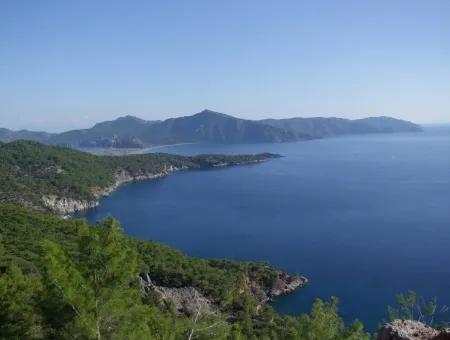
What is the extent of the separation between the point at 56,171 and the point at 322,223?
67514 mm

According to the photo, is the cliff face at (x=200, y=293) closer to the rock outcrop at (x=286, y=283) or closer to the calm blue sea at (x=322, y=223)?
the rock outcrop at (x=286, y=283)

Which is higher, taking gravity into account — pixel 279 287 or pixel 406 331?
pixel 406 331

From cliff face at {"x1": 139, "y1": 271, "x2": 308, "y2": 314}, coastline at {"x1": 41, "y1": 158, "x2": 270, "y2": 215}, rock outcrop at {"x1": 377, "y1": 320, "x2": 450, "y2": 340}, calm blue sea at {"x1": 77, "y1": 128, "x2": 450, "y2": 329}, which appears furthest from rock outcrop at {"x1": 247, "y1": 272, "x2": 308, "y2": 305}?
coastline at {"x1": 41, "y1": 158, "x2": 270, "y2": 215}

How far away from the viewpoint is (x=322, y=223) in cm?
7306

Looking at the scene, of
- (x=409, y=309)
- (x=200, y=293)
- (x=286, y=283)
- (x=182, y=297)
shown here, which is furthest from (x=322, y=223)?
(x=409, y=309)

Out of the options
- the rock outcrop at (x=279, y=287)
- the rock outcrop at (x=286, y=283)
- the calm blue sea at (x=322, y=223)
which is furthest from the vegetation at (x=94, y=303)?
the rock outcrop at (x=286, y=283)

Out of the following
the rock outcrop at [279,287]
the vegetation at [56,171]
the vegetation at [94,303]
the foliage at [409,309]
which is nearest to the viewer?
the vegetation at [94,303]

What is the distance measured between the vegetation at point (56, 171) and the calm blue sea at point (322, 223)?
7141 mm

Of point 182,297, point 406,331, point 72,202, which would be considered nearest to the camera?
point 406,331

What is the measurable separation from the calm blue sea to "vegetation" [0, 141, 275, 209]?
714 cm

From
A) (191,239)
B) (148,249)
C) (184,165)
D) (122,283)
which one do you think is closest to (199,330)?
(122,283)

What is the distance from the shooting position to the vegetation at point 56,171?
8614 cm

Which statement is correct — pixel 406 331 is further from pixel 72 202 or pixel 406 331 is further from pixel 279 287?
pixel 72 202

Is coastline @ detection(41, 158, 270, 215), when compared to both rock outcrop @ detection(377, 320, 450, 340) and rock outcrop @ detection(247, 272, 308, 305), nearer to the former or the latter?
rock outcrop @ detection(247, 272, 308, 305)
